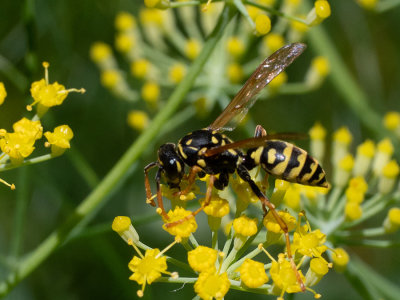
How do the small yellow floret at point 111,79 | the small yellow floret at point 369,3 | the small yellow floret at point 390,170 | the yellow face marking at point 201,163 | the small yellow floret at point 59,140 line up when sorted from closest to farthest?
the small yellow floret at point 59,140 → the yellow face marking at point 201,163 → the small yellow floret at point 390,170 → the small yellow floret at point 369,3 → the small yellow floret at point 111,79

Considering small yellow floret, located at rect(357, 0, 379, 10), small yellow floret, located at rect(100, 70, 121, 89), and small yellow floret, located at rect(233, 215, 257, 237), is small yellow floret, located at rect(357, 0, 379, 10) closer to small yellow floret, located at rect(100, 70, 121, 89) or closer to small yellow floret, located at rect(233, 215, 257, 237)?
small yellow floret, located at rect(100, 70, 121, 89)

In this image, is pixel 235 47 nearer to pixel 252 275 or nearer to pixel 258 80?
pixel 258 80

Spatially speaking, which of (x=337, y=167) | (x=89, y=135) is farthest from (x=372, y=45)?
(x=89, y=135)

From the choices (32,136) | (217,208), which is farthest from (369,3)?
(32,136)

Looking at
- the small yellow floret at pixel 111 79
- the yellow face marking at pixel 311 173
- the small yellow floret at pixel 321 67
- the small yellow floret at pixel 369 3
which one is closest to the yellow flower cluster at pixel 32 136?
the yellow face marking at pixel 311 173

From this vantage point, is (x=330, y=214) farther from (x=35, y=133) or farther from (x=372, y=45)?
(x=372, y=45)

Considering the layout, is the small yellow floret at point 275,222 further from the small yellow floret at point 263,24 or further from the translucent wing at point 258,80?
the small yellow floret at point 263,24
